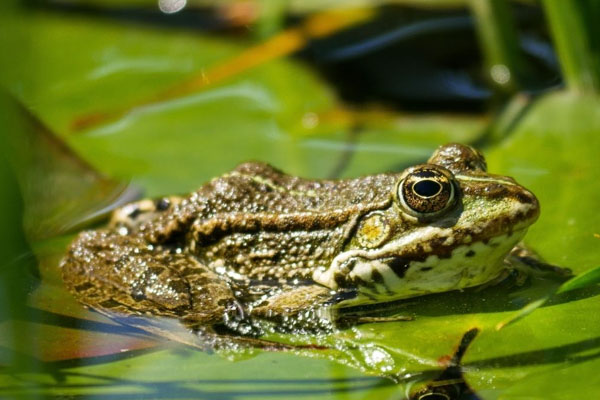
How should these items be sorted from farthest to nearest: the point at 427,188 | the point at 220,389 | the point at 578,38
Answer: the point at 578,38, the point at 427,188, the point at 220,389

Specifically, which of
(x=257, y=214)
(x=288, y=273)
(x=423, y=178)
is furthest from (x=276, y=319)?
(x=423, y=178)

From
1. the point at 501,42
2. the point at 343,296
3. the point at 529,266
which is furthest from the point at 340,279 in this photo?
the point at 501,42

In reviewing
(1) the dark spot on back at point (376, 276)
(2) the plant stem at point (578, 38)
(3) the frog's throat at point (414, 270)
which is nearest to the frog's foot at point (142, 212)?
(3) the frog's throat at point (414, 270)

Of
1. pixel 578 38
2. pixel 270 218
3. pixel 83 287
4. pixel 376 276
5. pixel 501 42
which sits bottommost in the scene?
pixel 376 276

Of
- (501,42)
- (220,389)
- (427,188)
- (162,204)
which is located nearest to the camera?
(220,389)

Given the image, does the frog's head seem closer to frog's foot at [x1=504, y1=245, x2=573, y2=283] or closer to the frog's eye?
the frog's eye

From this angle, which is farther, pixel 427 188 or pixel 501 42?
pixel 501 42

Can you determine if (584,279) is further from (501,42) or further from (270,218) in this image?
(501,42)

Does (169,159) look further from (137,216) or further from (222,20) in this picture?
(222,20)
